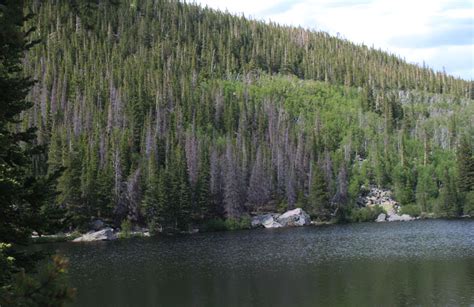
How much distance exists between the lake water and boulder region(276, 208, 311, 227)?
2751 centimetres

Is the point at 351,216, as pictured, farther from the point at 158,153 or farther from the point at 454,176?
the point at 158,153

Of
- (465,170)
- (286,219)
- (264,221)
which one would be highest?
(465,170)

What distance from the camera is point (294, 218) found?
11981 centimetres

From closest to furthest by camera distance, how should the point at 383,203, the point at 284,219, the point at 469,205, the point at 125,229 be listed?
the point at 125,229 < the point at 284,219 < the point at 469,205 < the point at 383,203

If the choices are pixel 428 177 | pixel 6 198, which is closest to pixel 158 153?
pixel 428 177

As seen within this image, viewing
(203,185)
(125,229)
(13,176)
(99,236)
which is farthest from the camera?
(203,185)

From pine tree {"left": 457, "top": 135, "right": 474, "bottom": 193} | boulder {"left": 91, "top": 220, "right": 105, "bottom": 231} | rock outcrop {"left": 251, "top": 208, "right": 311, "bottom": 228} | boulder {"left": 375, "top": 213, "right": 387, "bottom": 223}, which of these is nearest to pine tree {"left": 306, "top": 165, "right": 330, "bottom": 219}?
rock outcrop {"left": 251, "top": 208, "right": 311, "bottom": 228}

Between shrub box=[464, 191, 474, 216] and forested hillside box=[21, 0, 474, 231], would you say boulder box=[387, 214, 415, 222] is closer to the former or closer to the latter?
forested hillside box=[21, 0, 474, 231]

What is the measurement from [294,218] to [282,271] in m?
63.4

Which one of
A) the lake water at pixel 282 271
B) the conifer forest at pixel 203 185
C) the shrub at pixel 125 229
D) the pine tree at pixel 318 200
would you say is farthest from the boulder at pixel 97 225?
the pine tree at pixel 318 200

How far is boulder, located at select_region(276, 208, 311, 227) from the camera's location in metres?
118

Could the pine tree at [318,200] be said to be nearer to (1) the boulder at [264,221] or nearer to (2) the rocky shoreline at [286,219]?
(2) the rocky shoreline at [286,219]

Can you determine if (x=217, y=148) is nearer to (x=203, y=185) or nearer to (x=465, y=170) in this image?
(x=203, y=185)

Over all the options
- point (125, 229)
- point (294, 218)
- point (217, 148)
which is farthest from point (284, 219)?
point (125, 229)
